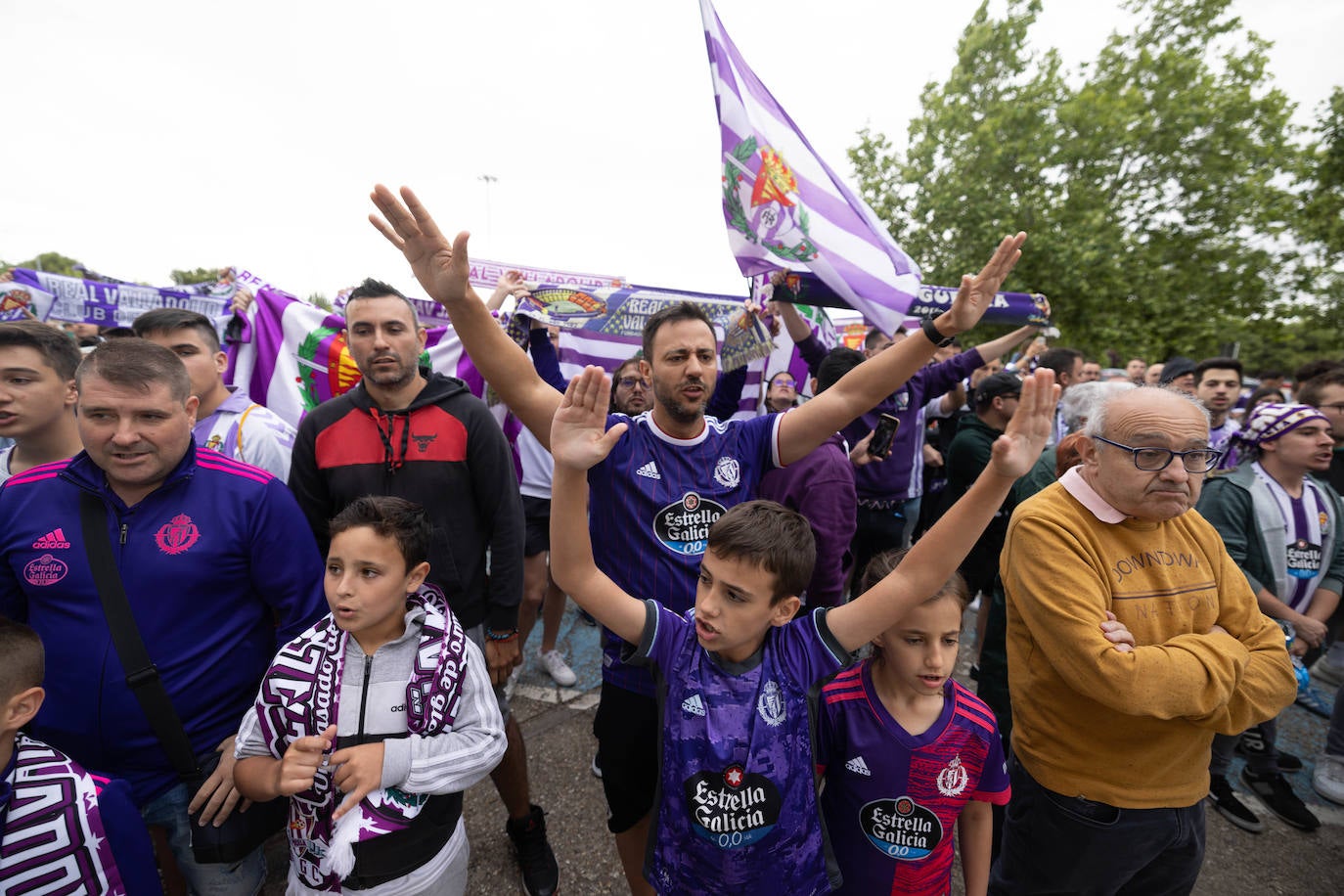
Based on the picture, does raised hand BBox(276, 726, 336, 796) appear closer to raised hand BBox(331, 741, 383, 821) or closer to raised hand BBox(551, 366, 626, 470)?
raised hand BBox(331, 741, 383, 821)

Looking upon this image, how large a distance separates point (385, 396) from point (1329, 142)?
1996cm

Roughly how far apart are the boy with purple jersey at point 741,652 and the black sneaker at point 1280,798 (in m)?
3.09

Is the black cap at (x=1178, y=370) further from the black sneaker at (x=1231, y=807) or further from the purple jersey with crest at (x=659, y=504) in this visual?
the purple jersey with crest at (x=659, y=504)

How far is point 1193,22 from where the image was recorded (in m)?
14.9

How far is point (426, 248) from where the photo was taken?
1768mm

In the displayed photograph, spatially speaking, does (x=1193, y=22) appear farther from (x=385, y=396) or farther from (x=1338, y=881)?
(x=385, y=396)

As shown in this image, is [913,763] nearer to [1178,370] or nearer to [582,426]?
[582,426]

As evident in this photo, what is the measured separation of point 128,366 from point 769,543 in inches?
79.8

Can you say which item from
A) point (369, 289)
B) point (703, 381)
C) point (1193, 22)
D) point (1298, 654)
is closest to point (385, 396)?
point (369, 289)

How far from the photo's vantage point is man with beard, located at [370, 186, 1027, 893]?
6.27 ft

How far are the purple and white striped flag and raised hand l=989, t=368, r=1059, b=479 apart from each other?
64.6 inches

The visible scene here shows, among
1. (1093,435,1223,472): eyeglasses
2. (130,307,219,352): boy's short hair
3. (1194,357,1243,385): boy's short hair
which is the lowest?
(1093,435,1223,472): eyeglasses

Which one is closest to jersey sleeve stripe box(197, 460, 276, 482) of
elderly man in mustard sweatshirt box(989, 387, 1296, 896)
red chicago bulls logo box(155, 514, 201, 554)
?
red chicago bulls logo box(155, 514, 201, 554)

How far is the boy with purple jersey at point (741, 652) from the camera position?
5.02 feet
